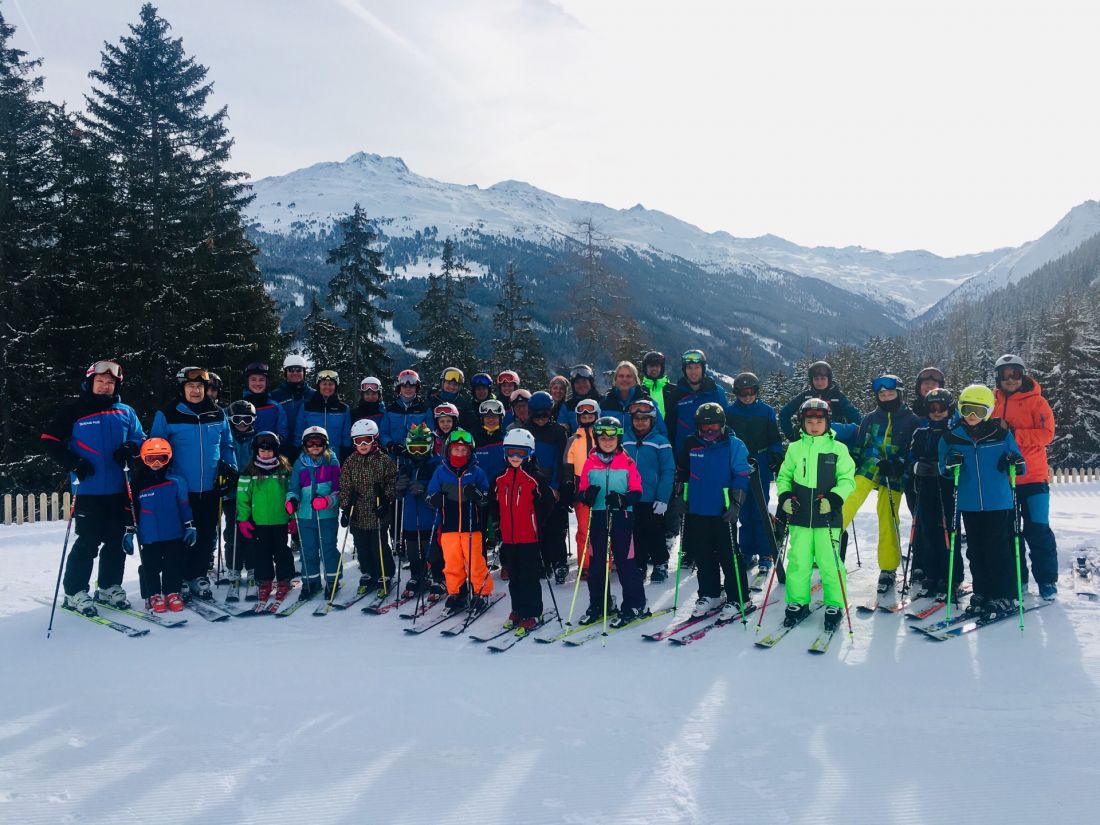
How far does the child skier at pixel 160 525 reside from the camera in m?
6.16

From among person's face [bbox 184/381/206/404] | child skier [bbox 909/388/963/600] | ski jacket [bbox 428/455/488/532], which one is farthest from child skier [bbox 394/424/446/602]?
child skier [bbox 909/388/963/600]

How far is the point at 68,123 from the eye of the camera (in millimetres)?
19297

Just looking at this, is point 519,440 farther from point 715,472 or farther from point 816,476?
point 816,476

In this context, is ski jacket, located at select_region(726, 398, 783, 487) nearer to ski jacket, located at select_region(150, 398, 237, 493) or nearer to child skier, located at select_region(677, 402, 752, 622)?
child skier, located at select_region(677, 402, 752, 622)

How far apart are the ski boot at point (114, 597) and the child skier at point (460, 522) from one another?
3.07 m

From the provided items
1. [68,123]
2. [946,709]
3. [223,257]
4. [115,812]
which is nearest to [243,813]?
[115,812]

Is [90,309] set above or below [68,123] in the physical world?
below

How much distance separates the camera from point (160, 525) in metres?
6.17

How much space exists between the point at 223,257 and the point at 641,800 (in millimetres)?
20355

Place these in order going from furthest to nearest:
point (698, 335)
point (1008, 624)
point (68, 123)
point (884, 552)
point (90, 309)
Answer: point (698, 335) → point (68, 123) → point (90, 309) → point (884, 552) → point (1008, 624)

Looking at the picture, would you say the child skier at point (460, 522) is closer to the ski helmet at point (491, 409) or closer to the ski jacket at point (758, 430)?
the ski helmet at point (491, 409)

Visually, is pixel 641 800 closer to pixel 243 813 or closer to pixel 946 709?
pixel 243 813

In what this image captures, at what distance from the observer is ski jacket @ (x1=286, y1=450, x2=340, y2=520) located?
6.61 meters

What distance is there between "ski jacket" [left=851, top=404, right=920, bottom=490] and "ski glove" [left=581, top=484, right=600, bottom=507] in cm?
296
